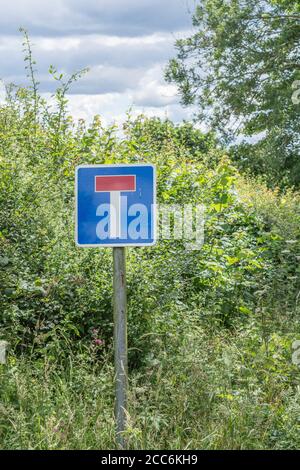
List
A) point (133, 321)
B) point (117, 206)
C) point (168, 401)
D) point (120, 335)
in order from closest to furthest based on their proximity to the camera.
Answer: point (117, 206), point (120, 335), point (168, 401), point (133, 321)

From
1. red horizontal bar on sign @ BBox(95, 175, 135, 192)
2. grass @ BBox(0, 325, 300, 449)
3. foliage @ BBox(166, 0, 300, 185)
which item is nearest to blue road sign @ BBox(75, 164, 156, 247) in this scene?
red horizontal bar on sign @ BBox(95, 175, 135, 192)

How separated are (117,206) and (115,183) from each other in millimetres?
130

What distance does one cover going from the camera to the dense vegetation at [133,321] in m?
5.25

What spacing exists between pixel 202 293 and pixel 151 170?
358 cm

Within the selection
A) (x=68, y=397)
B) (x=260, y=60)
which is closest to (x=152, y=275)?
(x=68, y=397)

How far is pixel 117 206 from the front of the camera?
4539mm

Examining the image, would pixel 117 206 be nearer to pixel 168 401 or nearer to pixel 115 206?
pixel 115 206

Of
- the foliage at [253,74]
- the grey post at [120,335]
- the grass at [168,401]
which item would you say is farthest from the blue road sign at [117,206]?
the foliage at [253,74]

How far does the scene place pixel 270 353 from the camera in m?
6.49

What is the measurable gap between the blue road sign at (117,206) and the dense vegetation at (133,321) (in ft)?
3.54

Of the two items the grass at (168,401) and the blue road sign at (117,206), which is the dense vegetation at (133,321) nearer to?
the grass at (168,401)

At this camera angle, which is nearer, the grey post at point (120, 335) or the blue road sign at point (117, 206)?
the blue road sign at point (117, 206)

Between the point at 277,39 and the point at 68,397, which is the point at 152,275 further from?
the point at 277,39

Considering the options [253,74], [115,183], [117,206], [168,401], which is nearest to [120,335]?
[117,206]
